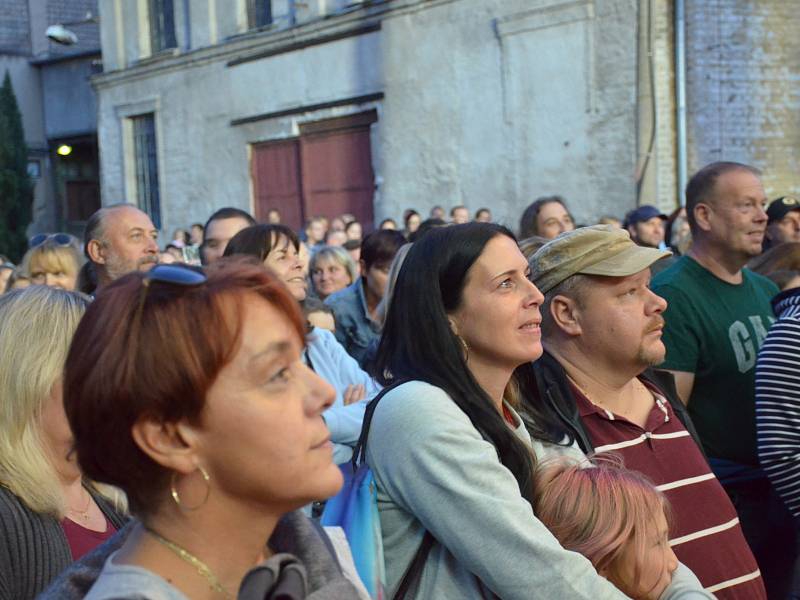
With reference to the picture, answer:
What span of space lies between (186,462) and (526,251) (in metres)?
3.22

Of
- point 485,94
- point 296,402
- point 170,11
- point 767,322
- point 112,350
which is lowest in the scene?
point 767,322

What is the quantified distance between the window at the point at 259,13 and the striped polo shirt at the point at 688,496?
1918 cm

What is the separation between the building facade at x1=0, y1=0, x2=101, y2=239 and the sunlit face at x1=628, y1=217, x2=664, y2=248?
20.9 meters

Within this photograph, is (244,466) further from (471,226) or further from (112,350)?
(471,226)

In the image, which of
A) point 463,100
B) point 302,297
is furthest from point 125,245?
point 463,100

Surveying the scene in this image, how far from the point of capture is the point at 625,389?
140 inches

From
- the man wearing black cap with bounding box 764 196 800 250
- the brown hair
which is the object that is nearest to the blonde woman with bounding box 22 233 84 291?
the man wearing black cap with bounding box 764 196 800 250

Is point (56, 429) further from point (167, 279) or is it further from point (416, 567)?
point (167, 279)

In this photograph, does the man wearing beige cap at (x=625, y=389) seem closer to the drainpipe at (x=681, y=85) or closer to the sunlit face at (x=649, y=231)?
the sunlit face at (x=649, y=231)

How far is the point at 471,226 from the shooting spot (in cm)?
300

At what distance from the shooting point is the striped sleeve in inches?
154

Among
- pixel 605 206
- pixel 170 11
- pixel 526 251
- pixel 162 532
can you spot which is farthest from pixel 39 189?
pixel 162 532

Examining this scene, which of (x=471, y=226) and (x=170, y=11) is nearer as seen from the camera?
(x=471, y=226)

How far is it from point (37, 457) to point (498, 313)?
1270 mm
